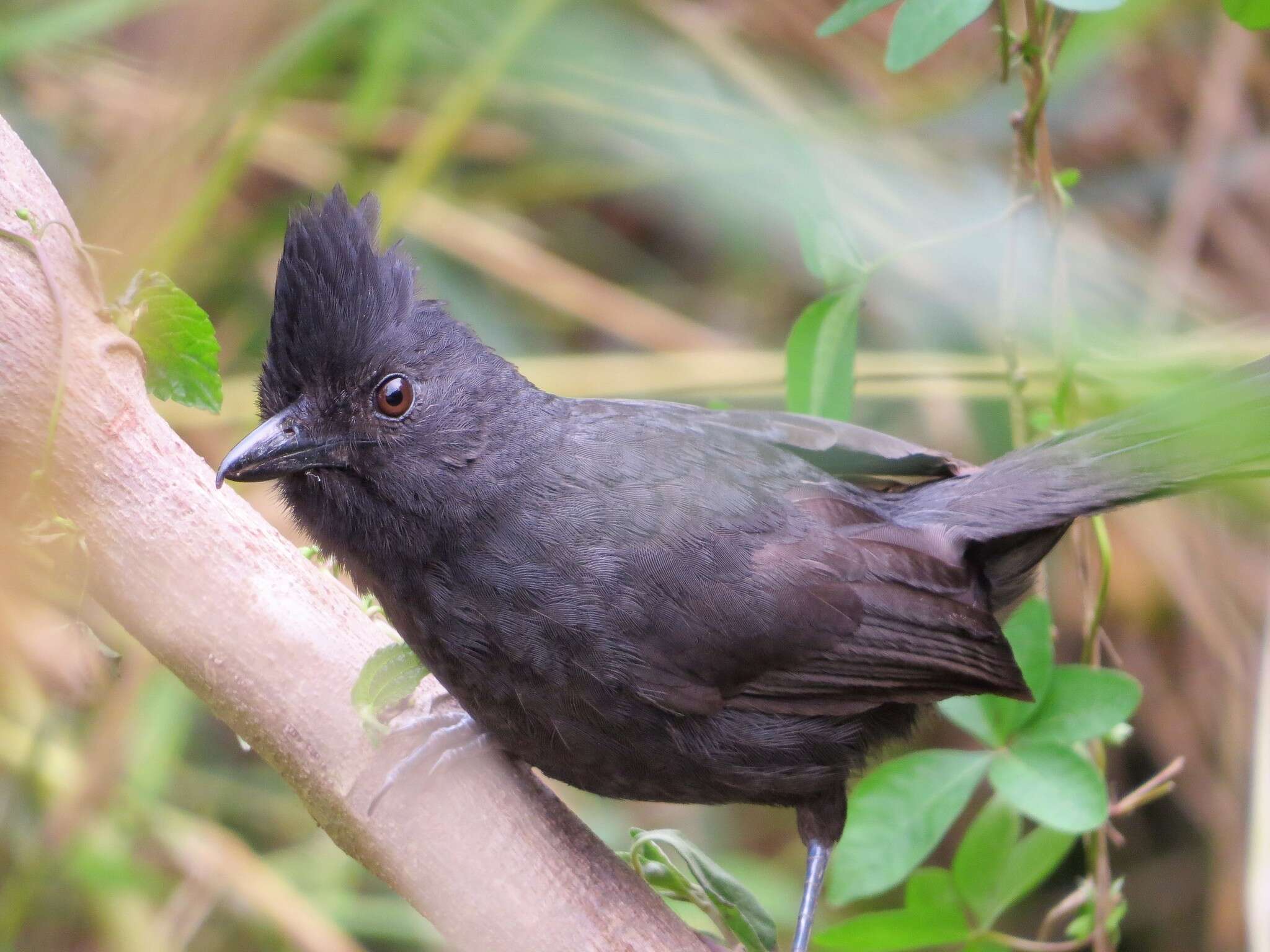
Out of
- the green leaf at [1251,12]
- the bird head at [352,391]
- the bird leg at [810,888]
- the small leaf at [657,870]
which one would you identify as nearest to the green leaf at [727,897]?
the small leaf at [657,870]

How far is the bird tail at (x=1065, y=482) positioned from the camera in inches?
85.4

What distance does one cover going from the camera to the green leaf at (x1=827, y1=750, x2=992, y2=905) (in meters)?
2.46

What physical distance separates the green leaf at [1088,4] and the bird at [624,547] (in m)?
0.70

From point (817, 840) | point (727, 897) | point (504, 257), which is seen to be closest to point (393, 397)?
point (727, 897)

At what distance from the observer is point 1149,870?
15.7ft

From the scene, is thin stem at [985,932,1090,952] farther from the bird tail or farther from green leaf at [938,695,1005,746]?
the bird tail

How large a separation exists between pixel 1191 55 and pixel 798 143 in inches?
131

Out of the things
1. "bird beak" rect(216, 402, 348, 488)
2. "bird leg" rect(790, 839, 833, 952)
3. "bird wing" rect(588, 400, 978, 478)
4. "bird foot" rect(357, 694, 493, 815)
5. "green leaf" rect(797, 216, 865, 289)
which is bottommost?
"bird leg" rect(790, 839, 833, 952)

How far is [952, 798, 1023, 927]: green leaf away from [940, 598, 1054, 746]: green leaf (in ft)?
0.48

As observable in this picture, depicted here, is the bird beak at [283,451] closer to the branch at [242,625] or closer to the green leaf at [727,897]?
the branch at [242,625]

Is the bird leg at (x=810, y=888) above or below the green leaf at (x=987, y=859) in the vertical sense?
below

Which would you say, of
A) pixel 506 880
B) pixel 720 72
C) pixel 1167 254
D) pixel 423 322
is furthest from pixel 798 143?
pixel 1167 254

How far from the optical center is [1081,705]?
8.08 ft

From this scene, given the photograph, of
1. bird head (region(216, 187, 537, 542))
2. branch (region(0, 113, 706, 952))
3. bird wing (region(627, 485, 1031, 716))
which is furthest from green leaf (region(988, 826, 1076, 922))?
bird head (region(216, 187, 537, 542))
